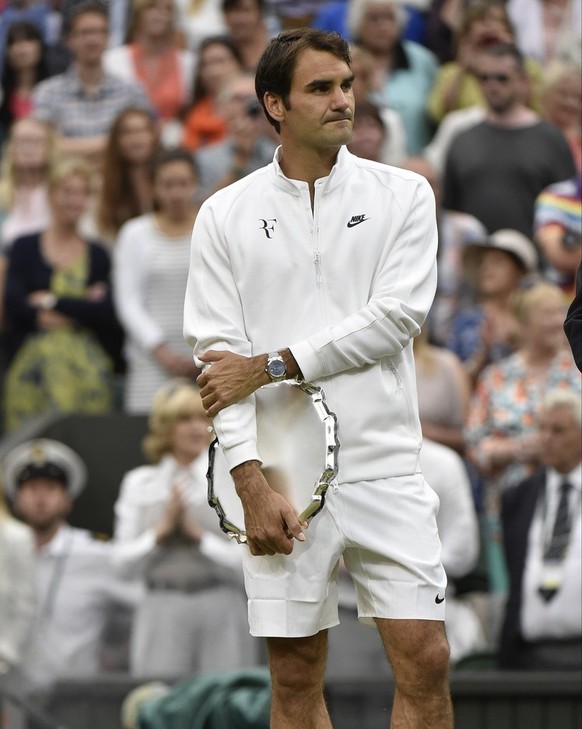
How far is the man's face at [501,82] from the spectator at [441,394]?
6.02ft

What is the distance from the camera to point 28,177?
1127 centimetres

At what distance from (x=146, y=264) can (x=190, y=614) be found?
238cm

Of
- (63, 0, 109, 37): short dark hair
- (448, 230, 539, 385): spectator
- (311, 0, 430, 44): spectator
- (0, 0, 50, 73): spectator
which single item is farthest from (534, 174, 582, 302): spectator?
(0, 0, 50, 73): spectator

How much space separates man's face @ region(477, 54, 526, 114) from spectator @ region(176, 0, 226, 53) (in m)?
2.91

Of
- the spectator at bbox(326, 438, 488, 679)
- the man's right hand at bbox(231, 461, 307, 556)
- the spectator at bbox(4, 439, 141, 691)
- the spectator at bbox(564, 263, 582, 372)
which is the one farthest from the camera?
the spectator at bbox(4, 439, 141, 691)

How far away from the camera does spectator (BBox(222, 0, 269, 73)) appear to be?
1232cm

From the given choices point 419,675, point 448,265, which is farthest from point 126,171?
→ point 419,675

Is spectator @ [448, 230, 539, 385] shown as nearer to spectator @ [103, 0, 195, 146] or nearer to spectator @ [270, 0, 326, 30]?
spectator @ [103, 0, 195, 146]

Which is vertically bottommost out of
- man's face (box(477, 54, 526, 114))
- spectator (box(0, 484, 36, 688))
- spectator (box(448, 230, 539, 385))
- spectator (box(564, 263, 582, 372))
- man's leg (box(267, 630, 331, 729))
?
spectator (box(0, 484, 36, 688))

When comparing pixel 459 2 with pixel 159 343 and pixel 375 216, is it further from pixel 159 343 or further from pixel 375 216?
pixel 375 216

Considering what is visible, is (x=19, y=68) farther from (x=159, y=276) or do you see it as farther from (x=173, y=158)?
(x=159, y=276)

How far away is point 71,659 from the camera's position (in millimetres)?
9109

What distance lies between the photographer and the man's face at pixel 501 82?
1059cm

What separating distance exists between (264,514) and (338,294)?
64cm
